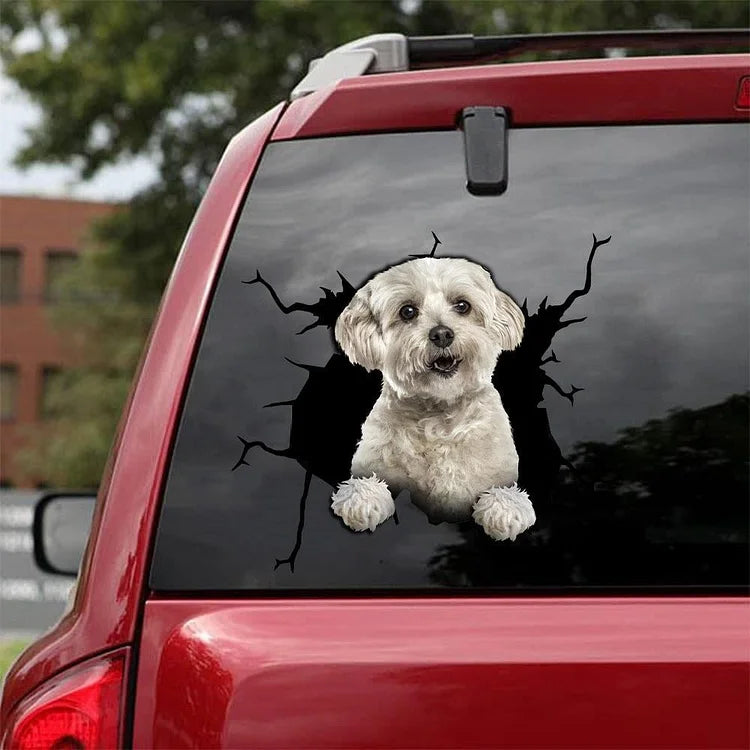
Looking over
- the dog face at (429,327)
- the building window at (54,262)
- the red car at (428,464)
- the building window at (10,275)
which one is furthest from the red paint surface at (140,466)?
the building window at (10,275)

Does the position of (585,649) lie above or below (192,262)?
below

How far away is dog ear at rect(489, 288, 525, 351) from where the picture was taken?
1.86 metres

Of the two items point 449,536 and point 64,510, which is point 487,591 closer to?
point 449,536

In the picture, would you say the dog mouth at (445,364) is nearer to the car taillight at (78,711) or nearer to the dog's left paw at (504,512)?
the dog's left paw at (504,512)

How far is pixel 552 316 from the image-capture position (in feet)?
6.05

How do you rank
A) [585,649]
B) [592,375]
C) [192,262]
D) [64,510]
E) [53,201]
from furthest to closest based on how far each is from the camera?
[53,201] → [64,510] → [192,262] → [592,375] → [585,649]

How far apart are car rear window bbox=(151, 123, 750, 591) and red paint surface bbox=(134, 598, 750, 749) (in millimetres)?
48

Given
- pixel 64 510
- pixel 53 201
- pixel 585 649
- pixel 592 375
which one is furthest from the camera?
pixel 53 201

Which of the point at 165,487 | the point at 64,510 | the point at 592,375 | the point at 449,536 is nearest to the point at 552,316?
the point at 592,375

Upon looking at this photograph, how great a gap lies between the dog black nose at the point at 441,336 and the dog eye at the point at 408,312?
0.04 m

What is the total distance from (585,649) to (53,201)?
48738 mm

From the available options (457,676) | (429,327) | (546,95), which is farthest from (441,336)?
(457,676)

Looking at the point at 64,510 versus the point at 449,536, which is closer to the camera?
the point at 449,536

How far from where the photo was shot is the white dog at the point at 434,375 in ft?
6.05
